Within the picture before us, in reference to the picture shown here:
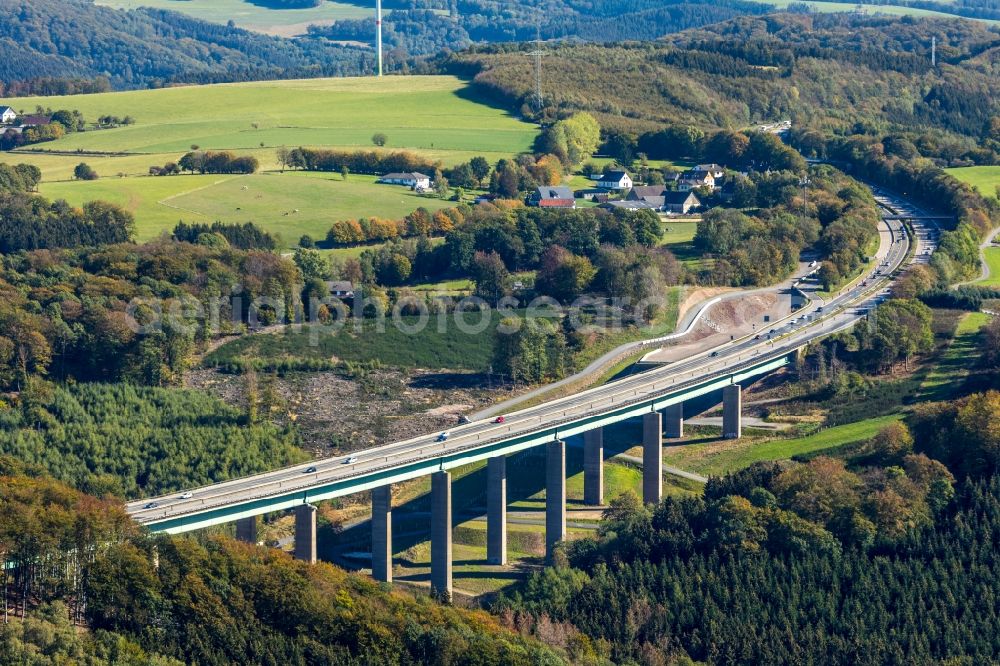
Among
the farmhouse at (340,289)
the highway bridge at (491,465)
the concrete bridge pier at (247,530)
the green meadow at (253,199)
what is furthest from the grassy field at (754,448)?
the green meadow at (253,199)

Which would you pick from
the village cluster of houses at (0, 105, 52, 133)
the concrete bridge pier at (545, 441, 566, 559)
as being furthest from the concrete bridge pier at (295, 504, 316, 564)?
the village cluster of houses at (0, 105, 52, 133)

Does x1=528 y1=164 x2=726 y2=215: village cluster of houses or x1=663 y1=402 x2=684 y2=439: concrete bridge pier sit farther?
x1=528 y1=164 x2=726 y2=215: village cluster of houses

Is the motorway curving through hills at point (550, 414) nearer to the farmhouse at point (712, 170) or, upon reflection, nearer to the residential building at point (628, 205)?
the residential building at point (628, 205)

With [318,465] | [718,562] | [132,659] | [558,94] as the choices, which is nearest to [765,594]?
[718,562]

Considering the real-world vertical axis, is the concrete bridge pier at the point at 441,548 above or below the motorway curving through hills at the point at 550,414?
below

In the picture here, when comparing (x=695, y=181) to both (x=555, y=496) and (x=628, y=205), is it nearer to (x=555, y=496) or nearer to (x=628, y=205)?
(x=628, y=205)

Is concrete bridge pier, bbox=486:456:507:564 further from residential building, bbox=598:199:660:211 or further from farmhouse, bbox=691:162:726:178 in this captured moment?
farmhouse, bbox=691:162:726:178

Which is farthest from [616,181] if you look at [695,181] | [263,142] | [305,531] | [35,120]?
[305,531]
